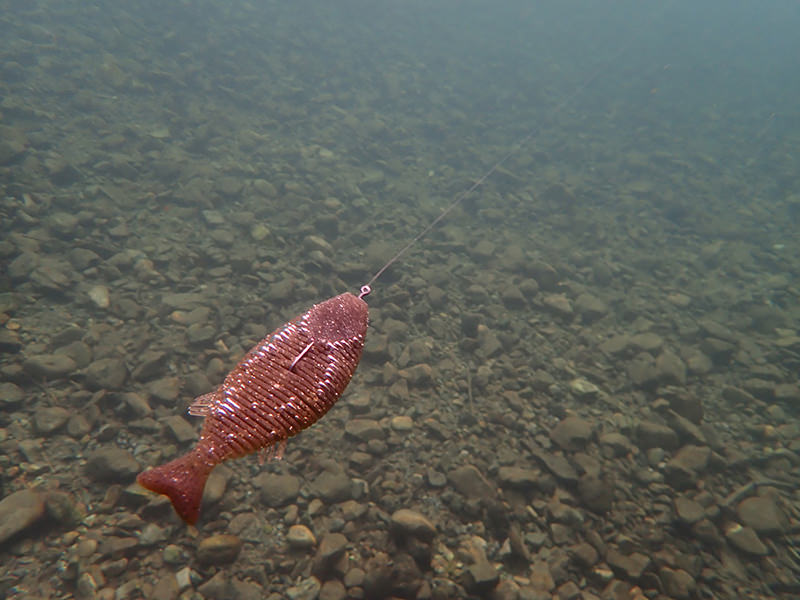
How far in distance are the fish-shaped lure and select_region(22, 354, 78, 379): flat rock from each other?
3.12 metres

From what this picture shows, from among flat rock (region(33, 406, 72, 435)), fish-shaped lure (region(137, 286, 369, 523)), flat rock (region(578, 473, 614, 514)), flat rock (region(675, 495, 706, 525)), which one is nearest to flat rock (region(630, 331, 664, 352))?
flat rock (region(675, 495, 706, 525))

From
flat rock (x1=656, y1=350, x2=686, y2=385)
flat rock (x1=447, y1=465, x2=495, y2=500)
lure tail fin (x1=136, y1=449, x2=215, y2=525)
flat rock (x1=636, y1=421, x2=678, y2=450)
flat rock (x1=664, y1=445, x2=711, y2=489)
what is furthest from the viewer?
flat rock (x1=656, y1=350, x2=686, y2=385)

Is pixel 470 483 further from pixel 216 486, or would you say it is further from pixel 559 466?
pixel 216 486

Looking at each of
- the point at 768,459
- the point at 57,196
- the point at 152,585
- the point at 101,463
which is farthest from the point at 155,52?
the point at 768,459

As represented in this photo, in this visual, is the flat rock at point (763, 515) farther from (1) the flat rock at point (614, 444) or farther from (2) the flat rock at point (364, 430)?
(2) the flat rock at point (364, 430)

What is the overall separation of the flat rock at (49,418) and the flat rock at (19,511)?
1.96ft

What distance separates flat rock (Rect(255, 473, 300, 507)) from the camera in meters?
3.34

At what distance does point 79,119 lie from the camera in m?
8.66

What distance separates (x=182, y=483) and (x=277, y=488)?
2.12m

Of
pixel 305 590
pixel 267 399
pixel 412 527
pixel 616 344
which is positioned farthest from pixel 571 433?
pixel 267 399

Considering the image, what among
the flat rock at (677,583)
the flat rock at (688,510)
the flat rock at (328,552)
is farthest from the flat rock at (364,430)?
the flat rock at (688,510)

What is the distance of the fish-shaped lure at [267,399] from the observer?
1.46 metres

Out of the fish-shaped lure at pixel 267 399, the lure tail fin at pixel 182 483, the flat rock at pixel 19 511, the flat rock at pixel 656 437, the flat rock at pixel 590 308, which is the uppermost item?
the fish-shaped lure at pixel 267 399

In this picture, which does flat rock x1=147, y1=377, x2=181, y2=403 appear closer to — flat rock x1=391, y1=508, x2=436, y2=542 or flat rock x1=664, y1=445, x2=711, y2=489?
flat rock x1=391, y1=508, x2=436, y2=542
